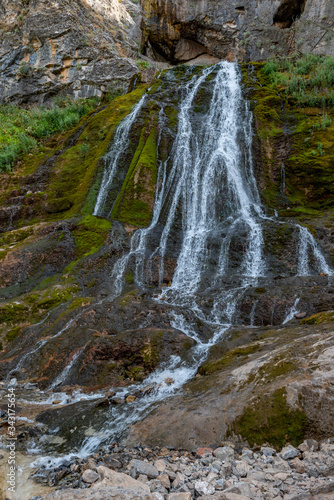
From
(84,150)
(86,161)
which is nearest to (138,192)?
(86,161)

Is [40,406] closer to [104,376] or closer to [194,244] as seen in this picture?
[104,376]

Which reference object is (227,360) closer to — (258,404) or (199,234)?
(258,404)

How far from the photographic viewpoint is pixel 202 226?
14.6 metres

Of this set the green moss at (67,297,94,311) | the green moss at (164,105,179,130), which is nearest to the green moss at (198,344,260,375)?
the green moss at (67,297,94,311)

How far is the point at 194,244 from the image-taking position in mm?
13461

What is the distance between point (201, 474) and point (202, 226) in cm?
1204

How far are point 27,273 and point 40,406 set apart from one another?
7276 mm

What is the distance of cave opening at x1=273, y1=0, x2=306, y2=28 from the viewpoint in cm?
2728

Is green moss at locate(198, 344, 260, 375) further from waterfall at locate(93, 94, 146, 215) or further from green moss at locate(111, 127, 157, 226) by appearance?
waterfall at locate(93, 94, 146, 215)

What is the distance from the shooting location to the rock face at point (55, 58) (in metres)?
28.4

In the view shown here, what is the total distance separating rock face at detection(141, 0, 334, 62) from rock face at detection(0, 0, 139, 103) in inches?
225

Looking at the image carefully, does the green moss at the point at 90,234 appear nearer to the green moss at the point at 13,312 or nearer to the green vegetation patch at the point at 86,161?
the green vegetation patch at the point at 86,161

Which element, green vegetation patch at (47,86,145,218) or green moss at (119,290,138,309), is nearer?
green moss at (119,290,138,309)

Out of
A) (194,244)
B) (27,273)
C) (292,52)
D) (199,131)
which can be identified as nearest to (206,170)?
(199,131)
